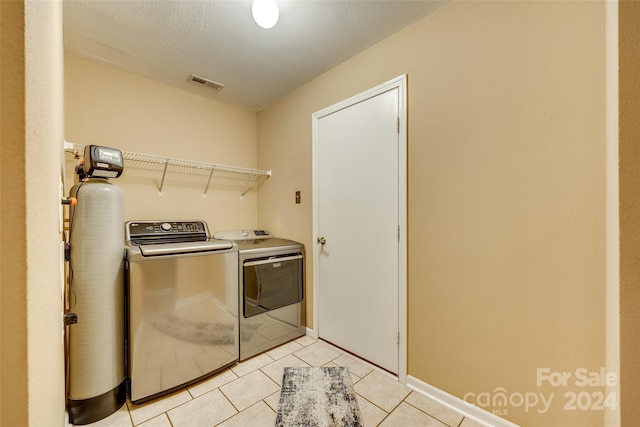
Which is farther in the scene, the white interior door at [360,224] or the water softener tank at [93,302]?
the white interior door at [360,224]

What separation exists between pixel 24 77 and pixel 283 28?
1.78 metres

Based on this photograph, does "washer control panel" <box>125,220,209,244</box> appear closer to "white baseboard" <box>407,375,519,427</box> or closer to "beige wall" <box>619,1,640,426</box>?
"white baseboard" <box>407,375,519,427</box>

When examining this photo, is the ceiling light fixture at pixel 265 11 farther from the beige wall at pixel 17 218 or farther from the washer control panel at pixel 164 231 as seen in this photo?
the washer control panel at pixel 164 231

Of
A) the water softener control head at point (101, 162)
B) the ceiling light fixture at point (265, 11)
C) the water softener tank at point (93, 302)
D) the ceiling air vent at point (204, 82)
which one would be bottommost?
the water softener tank at point (93, 302)

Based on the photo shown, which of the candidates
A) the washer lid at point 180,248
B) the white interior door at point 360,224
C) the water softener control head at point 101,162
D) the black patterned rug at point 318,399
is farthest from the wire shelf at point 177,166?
the black patterned rug at point 318,399

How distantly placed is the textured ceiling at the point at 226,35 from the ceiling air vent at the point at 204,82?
0.06 meters

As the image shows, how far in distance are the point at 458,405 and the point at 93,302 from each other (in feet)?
7.43

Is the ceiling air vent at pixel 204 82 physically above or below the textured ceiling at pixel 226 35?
below

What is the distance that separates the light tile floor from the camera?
1459mm

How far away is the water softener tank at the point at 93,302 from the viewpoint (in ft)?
4.69

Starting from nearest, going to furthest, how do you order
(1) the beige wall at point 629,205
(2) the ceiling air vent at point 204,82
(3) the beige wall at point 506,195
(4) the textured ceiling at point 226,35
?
(1) the beige wall at point 629,205 < (3) the beige wall at point 506,195 < (4) the textured ceiling at point 226,35 < (2) the ceiling air vent at point 204,82

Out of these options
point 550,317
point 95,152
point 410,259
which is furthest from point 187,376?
point 550,317

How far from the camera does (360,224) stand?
6.80ft

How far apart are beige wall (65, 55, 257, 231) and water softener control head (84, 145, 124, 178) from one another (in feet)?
2.58
